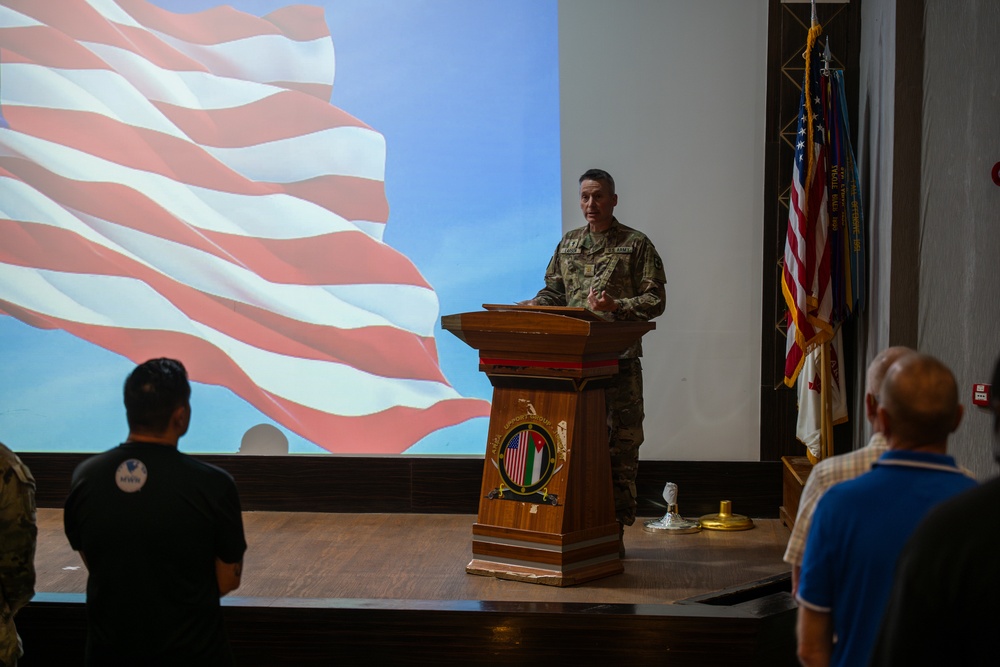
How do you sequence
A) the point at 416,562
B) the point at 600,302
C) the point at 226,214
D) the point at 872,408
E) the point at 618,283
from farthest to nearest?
the point at 226,214 → the point at 618,283 → the point at 416,562 → the point at 600,302 → the point at 872,408

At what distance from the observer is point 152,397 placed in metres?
2.26

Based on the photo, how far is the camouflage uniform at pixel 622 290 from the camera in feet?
15.2

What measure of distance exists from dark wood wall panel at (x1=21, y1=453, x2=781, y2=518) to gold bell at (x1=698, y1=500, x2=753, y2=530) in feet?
0.39

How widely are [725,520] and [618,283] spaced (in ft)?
4.61

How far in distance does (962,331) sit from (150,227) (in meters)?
4.03

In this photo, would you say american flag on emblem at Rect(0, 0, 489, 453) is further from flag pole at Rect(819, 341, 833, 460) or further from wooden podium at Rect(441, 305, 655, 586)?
flag pole at Rect(819, 341, 833, 460)

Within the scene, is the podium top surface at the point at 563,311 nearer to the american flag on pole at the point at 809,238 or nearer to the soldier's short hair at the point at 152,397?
the american flag on pole at the point at 809,238

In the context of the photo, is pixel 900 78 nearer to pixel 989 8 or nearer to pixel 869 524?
pixel 989 8

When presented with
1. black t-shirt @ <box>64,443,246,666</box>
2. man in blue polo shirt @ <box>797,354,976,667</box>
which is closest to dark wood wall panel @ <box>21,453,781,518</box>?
black t-shirt @ <box>64,443,246,666</box>

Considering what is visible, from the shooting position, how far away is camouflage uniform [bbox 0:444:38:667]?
7.86ft

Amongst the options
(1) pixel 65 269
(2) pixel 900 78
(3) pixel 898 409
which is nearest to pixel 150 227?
(1) pixel 65 269

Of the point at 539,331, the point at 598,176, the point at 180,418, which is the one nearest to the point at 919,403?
the point at 180,418

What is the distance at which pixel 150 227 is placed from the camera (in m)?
5.72

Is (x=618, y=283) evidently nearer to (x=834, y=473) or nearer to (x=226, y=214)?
(x=226, y=214)
